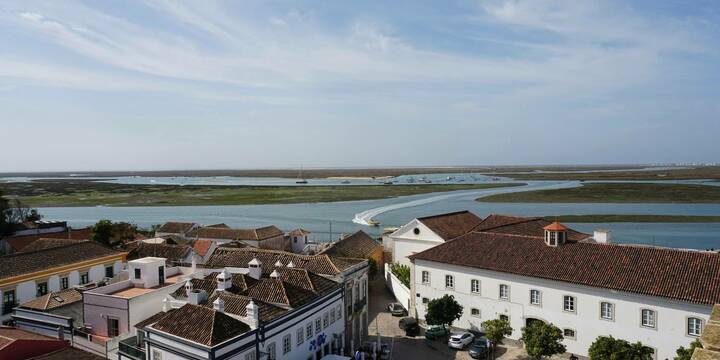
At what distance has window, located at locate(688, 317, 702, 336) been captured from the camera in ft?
76.1

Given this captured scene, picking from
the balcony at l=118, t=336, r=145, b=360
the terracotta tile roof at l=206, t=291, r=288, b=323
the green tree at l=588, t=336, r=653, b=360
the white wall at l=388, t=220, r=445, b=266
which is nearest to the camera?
the balcony at l=118, t=336, r=145, b=360

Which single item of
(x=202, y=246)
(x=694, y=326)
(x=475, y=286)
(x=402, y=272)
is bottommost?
(x=402, y=272)

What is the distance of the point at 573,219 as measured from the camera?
263ft

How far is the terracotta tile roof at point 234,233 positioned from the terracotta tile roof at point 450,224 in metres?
19.2

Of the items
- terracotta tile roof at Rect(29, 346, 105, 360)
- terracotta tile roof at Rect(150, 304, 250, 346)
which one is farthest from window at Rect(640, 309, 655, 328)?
terracotta tile roof at Rect(29, 346, 105, 360)

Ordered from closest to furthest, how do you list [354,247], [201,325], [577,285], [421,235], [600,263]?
[201,325]
[577,285]
[600,263]
[421,235]
[354,247]

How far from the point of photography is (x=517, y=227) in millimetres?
41312

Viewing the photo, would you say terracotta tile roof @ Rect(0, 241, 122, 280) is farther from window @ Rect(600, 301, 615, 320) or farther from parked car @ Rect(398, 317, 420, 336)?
window @ Rect(600, 301, 615, 320)

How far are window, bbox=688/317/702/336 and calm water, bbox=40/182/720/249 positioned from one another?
41127 mm

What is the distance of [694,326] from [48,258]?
36.5m

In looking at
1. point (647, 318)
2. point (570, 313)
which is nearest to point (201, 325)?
point (570, 313)

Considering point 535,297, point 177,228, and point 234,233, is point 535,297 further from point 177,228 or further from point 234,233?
point 177,228

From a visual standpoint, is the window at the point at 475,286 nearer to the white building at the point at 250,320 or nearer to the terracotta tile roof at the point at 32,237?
the white building at the point at 250,320

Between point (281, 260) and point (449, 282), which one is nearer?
point (449, 282)
